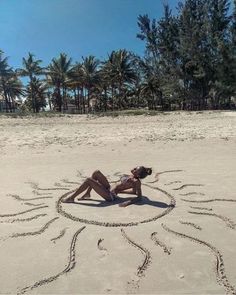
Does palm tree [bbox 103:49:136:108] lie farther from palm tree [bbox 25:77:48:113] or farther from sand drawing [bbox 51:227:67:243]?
sand drawing [bbox 51:227:67:243]

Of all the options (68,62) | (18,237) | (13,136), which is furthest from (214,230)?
(68,62)

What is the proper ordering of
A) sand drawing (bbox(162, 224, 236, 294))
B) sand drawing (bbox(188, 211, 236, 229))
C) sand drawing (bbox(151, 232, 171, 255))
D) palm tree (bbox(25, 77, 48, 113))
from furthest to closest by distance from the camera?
palm tree (bbox(25, 77, 48, 113)), sand drawing (bbox(188, 211, 236, 229)), sand drawing (bbox(151, 232, 171, 255)), sand drawing (bbox(162, 224, 236, 294))

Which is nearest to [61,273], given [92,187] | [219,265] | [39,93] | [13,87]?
[219,265]

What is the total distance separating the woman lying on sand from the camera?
291 inches

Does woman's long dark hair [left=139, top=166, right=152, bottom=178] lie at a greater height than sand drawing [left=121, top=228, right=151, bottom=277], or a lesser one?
→ greater

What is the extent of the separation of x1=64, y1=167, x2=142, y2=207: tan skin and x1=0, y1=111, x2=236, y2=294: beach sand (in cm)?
17

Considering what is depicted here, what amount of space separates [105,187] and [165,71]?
43331 mm


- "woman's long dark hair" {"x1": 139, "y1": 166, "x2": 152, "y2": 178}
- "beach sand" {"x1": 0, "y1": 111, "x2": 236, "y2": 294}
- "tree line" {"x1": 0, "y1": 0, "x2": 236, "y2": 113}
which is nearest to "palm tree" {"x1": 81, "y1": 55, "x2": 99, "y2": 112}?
"tree line" {"x1": 0, "y1": 0, "x2": 236, "y2": 113}

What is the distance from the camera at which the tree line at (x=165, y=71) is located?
43656 mm

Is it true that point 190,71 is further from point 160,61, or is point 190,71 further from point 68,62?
point 68,62

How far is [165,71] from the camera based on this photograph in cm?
4909

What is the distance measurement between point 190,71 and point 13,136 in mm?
34553

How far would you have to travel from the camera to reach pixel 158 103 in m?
56.6

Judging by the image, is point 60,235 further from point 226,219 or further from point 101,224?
point 226,219
